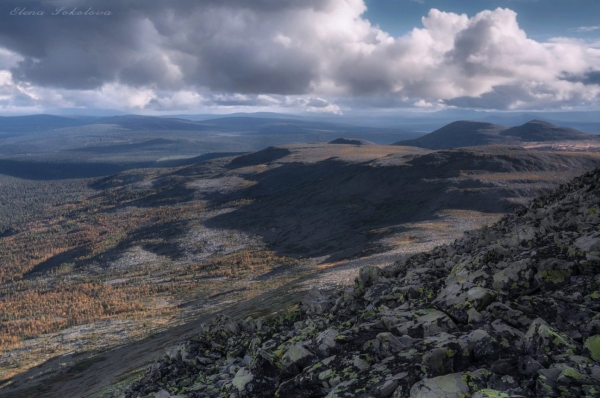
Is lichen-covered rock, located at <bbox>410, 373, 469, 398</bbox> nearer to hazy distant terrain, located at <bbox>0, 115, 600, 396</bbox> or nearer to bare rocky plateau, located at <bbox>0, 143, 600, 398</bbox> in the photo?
bare rocky plateau, located at <bbox>0, 143, 600, 398</bbox>

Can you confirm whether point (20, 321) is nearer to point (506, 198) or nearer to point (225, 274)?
point (225, 274)

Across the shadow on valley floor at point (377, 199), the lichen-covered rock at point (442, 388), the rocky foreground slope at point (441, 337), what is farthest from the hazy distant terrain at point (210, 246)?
the lichen-covered rock at point (442, 388)

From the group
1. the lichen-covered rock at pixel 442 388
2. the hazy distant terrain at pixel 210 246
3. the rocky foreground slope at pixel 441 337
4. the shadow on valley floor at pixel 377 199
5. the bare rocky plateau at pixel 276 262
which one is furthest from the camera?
the shadow on valley floor at pixel 377 199

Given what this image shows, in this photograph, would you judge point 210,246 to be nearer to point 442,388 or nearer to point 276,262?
point 276,262

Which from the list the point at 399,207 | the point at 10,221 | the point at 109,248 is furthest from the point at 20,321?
the point at 10,221

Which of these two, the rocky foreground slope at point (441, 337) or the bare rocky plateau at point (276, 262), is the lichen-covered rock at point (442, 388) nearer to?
the rocky foreground slope at point (441, 337)

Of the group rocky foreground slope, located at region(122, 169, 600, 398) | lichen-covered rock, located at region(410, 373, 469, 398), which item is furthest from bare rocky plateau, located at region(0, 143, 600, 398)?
lichen-covered rock, located at region(410, 373, 469, 398)
